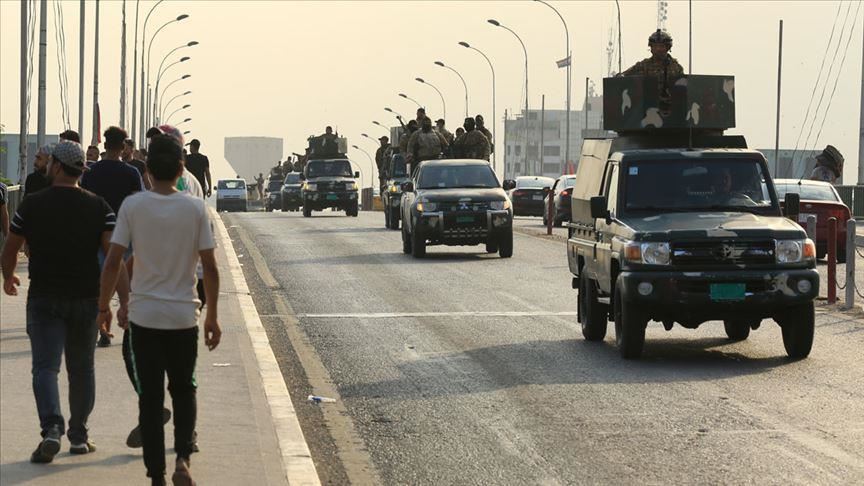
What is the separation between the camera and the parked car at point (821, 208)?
31.2 meters

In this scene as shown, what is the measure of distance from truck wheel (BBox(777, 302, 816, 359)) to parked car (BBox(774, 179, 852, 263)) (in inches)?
586

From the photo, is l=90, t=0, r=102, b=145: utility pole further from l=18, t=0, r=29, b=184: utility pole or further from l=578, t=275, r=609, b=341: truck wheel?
l=578, t=275, r=609, b=341: truck wheel

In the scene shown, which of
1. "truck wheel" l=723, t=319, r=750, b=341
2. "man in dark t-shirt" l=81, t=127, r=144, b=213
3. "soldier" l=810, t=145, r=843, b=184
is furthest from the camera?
"soldier" l=810, t=145, r=843, b=184

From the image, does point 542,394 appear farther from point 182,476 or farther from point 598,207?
point 182,476

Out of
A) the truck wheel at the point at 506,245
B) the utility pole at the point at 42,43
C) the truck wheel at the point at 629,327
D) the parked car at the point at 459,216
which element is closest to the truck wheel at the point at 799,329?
the truck wheel at the point at 629,327

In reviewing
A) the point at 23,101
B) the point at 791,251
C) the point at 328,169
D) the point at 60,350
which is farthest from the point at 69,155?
the point at 328,169

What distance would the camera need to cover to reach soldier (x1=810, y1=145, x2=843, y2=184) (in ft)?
116

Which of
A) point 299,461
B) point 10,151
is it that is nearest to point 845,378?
point 299,461

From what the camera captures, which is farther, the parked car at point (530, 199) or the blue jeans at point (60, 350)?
the parked car at point (530, 199)

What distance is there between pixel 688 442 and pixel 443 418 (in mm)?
1955

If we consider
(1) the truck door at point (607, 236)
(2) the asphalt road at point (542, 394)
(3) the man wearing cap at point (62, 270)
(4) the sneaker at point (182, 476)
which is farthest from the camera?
(1) the truck door at point (607, 236)

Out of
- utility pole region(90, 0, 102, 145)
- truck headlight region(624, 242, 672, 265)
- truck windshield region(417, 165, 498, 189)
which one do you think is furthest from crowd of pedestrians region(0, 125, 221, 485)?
utility pole region(90, 0, 102, 145)

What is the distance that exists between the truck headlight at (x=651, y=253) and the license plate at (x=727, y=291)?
1.55 ft

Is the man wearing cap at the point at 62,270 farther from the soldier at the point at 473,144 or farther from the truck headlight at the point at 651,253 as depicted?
the soldier at the point at 473,144
